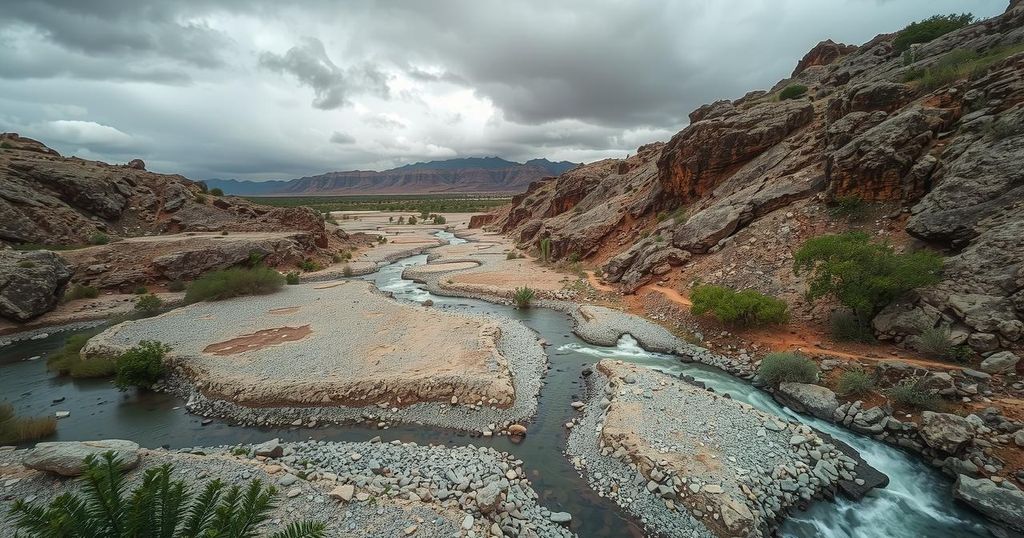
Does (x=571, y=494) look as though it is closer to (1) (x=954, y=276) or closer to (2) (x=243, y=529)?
(2) (x=243, y=529)

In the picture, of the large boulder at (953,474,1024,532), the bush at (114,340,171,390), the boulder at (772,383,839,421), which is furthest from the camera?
the bush at (114,340,171,390)

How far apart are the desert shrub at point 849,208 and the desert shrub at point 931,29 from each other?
58.2ft

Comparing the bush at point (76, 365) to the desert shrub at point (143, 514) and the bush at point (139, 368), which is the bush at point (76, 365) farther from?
the desert shrub at point (143, 514)

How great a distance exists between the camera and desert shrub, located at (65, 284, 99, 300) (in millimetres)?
22375

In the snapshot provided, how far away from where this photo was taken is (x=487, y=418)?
37.0 feet

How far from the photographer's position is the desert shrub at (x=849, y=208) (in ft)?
57.0

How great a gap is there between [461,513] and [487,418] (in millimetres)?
3703

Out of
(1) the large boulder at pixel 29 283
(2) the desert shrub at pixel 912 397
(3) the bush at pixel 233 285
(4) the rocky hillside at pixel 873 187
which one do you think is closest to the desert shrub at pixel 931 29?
(4) the rocky hillside at pixel 873 187

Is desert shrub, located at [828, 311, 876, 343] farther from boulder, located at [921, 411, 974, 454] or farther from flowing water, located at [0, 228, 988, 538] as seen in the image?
boulder, located at [921, 411, 974, 454]

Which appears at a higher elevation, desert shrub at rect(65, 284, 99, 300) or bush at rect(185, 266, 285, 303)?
bush at rect(185, 266, 285, 303)

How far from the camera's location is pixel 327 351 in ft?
49.8

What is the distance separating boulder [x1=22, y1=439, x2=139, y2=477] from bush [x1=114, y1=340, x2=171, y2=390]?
581 centimetres

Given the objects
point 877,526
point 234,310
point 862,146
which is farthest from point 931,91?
point 234,310

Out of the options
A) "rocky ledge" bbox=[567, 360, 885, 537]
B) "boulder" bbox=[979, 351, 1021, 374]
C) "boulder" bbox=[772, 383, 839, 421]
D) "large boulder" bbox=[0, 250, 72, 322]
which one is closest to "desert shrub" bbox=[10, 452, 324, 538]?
"rocky ledge" bbox=[567, 360, 885, 537]
